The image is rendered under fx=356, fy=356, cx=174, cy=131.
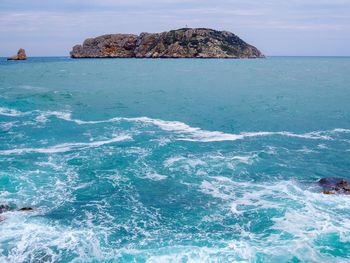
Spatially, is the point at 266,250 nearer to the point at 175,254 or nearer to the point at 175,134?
the point at 175,254

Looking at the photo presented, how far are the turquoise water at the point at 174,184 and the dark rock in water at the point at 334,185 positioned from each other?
0.98 m

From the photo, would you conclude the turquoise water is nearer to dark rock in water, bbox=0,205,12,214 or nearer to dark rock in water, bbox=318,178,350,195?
dark rock in water, bbox=0,205,12,214

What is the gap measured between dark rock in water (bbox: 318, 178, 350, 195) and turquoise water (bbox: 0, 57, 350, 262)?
3.21ft

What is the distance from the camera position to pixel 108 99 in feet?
226

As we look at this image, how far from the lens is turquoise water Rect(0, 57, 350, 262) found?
68.2 feet

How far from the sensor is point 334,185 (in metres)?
28.0

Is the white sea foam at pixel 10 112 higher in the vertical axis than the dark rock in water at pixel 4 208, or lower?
higher

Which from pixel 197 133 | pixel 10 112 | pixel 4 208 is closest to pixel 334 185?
pixel 197 133

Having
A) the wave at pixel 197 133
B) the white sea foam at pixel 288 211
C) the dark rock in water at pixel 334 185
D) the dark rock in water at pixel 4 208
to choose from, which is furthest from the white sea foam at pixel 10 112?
the dark rock in water at pixel 334 185

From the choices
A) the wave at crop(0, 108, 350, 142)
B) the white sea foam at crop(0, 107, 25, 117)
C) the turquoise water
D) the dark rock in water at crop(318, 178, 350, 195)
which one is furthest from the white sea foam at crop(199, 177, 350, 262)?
the white sea foam at crop(0, 107, 25, 117)

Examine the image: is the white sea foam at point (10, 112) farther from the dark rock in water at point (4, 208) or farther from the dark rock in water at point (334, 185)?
the dark rock in water at point (334, 185)

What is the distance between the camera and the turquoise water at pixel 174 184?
819 inches

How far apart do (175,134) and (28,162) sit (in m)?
17.0

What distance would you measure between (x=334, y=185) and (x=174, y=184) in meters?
12.6
